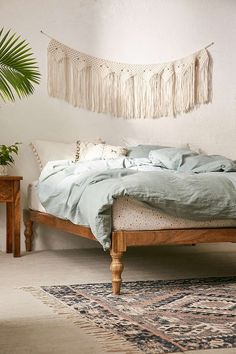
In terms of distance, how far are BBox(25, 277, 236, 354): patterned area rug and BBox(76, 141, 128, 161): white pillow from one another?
1513mm

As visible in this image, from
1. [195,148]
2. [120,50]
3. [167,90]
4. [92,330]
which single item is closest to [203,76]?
[167,90]

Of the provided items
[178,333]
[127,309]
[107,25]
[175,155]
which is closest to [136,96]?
[107,25]

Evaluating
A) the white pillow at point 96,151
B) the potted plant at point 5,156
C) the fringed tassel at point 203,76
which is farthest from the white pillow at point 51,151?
the fringed tassel at point 203,76

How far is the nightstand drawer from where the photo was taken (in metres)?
4.92

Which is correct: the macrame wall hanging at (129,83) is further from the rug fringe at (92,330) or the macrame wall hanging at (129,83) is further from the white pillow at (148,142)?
the rug fringe at (92,330)

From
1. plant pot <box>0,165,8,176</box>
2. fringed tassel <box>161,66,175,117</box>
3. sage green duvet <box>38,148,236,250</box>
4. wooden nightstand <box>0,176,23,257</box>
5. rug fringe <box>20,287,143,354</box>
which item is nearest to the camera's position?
rug fringe <box>20,287,143,354</box>

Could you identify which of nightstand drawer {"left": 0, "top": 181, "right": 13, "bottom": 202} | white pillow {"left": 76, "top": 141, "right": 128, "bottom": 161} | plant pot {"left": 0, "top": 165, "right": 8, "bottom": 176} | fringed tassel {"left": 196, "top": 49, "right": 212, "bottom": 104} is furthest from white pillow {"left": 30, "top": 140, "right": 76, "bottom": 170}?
fringed tassel {"left": 196, "top": 49, "right": 212, "bottom": 104}

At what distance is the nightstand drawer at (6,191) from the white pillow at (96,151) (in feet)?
1.98

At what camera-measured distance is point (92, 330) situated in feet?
8.89

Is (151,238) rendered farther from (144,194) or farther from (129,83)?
(129,83)

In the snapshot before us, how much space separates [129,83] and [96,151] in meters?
0.88

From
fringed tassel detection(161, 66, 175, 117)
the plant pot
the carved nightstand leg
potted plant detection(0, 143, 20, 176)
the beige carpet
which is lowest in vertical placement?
the beige carpet

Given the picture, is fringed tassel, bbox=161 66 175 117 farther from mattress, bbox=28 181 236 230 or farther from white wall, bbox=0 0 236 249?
mattress, bbox=28 181 236 230

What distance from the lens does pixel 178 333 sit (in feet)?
8.68
